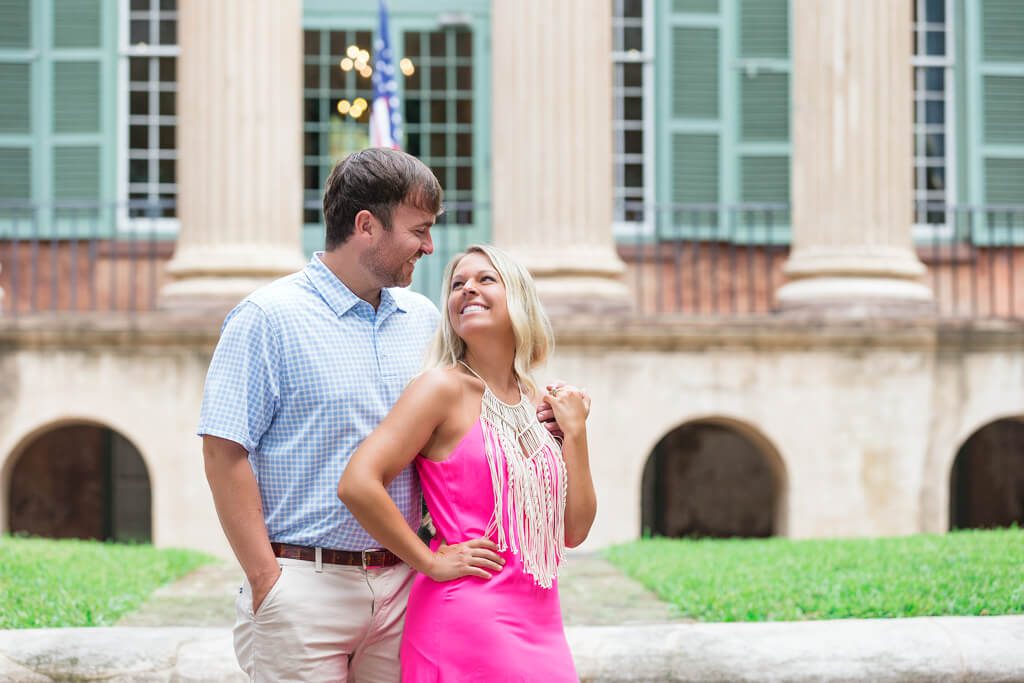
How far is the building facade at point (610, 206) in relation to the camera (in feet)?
37.6

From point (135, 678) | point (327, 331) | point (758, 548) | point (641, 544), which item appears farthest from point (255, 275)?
point (327, 331)

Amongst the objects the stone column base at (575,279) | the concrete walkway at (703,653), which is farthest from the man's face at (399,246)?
the stone column base at (575,279)

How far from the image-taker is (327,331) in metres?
3.24

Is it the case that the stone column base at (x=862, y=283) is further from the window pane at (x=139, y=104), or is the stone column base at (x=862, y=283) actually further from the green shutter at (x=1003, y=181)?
the window pane at (x=139, y=104)

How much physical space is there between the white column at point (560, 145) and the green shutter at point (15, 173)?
497 cm

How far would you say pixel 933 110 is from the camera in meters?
13.9

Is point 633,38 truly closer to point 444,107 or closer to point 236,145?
point 444,107

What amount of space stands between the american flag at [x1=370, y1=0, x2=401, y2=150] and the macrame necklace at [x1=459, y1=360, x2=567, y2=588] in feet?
28.2

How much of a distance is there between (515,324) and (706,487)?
40.5ft

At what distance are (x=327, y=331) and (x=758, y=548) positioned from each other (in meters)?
7.21

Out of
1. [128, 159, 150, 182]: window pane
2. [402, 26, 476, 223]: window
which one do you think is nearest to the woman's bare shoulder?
[402, 26, 476, 223]: window

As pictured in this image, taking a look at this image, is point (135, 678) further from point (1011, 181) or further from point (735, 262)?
point (1011, 181)

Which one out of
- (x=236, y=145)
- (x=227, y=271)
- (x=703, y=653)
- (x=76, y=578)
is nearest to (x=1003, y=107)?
(x=236, y=145)

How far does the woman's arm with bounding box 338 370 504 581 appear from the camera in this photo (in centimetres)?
304
